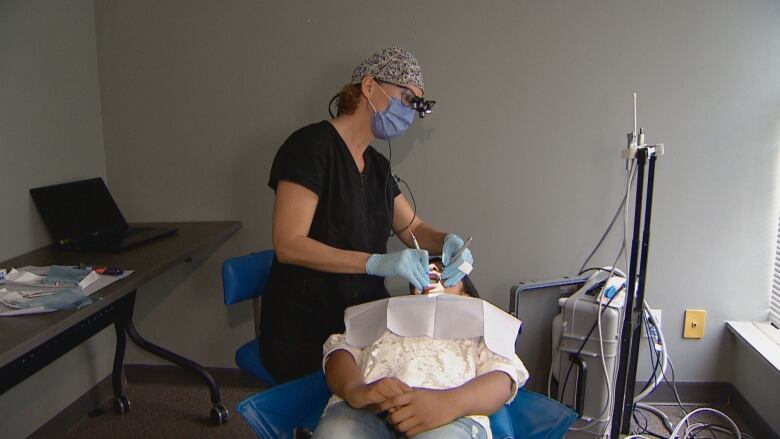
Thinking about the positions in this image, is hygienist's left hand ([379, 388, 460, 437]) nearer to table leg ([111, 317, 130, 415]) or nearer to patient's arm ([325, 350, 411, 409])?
patient's arm ([325, 350, 411, 409])

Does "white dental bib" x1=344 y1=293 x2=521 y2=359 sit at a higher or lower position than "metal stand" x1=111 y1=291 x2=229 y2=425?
higher

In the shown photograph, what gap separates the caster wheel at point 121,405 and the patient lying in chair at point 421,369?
133cm

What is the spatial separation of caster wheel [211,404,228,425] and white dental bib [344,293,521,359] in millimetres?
1034

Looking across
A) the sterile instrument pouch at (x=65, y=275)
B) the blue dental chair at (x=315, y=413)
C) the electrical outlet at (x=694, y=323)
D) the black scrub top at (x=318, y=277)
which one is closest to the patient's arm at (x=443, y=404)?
the blue dental chair at (x=315, y=413)

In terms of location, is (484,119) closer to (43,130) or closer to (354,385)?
(354,385)

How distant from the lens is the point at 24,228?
2.00m

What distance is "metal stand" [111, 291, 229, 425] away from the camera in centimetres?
222

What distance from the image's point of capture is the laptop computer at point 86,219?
2029 millimetres

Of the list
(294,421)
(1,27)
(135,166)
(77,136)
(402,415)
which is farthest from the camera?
(135,166)

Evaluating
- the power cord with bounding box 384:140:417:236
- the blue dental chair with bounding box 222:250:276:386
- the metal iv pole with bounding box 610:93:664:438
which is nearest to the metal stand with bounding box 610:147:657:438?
the metal iv pole with bounding box 610:93:664:438

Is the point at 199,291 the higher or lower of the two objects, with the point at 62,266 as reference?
lower

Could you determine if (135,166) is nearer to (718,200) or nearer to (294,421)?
(294,421)

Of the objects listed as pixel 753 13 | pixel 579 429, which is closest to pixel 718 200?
pixel 753 13

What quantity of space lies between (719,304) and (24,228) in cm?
275
